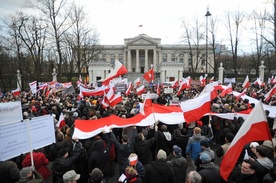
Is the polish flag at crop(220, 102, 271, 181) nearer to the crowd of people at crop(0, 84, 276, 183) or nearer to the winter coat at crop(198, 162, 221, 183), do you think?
the crowd of people at crop(0, 84, 276, 183)

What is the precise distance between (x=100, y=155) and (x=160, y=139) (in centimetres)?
201

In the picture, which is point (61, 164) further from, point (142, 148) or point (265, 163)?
point (265, 163)

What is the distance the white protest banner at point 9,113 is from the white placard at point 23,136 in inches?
8.7

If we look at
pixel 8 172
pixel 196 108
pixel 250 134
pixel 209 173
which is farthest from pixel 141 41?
pixel 250 134

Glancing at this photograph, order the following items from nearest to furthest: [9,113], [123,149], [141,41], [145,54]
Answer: [9,113] → [123,149] → [141,41] → [145,54]

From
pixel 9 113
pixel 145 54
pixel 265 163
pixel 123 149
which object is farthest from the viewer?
pixel 145 54

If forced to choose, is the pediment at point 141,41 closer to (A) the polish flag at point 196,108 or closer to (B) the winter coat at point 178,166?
(A) the polish flag at point 196,108

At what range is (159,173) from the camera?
3.99 metres

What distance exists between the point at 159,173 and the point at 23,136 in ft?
8.82

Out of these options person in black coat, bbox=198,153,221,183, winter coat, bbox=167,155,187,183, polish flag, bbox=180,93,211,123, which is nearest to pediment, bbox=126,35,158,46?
polish flag, bbox=180,93,211,123

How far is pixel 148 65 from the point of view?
78812 millimetres

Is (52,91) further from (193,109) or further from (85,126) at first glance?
(193,109)

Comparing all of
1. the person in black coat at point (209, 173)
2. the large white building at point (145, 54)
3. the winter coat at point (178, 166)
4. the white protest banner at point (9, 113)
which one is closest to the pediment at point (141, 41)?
the large white building at point (145, 54)

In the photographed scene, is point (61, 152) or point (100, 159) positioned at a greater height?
point (61, 152)
